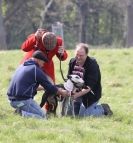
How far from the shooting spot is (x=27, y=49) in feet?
33.4

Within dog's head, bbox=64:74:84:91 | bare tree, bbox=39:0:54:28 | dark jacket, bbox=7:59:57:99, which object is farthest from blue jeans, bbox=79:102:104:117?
bare tree, bbox=39:0:54:28

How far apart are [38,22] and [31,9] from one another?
7.25ft

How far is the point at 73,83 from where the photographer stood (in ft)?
31.0

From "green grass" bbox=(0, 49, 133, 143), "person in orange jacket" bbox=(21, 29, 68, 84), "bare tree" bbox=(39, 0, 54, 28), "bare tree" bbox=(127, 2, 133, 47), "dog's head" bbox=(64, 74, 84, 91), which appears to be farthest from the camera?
"bare tree" bbox=(39, 0, 54, 28)

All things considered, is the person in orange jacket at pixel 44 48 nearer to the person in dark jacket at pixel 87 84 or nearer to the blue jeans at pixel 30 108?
the person in dark jacket at pixel 87 84

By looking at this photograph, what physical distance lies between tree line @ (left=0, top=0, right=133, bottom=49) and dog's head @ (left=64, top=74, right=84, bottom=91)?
29195 mm

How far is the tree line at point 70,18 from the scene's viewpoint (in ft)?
150

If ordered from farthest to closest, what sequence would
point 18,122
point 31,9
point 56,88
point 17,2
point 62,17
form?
point 62,17 → point 31,9 → point 17,2 → point 56,88 → point 18,122

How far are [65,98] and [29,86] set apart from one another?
726 mm

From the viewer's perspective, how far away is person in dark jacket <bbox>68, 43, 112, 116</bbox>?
972 cm

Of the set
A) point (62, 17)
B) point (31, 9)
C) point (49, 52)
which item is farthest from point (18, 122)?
point (62, 17)

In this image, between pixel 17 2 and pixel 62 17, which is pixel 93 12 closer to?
pixel 62 17

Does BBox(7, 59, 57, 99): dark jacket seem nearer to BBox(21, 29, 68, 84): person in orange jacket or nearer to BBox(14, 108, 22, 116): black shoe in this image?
BBox(14, 108, 22, 116): black shoe

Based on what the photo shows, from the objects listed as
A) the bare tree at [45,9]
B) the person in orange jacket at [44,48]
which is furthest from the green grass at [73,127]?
the bare tree at [45,9]
